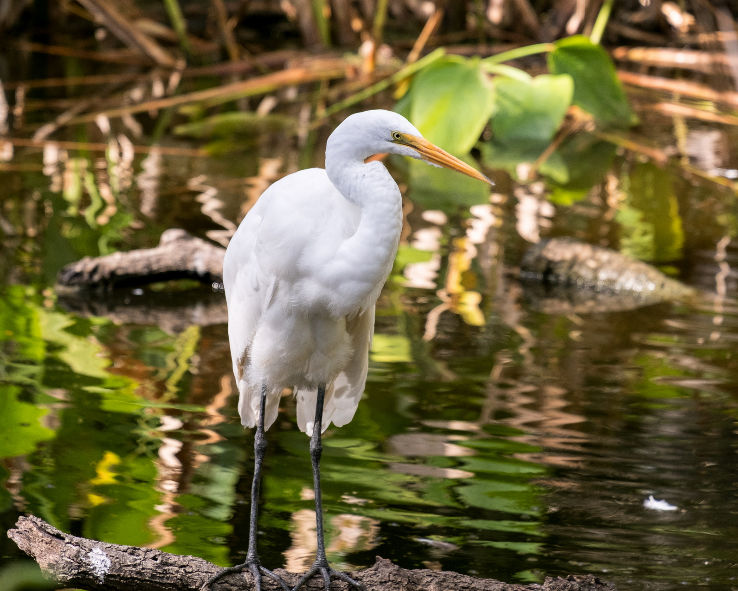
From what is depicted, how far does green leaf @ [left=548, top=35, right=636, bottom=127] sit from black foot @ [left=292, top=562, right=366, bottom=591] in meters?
3.79

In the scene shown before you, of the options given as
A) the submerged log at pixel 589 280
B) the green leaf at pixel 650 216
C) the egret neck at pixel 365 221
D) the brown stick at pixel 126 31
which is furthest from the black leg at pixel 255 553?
the brown stick at pixel 126 31

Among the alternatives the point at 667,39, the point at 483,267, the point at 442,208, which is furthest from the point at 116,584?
the point at 667,39

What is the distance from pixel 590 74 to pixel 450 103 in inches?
39.3

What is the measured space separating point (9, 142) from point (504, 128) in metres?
2.53

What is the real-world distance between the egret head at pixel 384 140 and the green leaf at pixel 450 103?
3.10 m

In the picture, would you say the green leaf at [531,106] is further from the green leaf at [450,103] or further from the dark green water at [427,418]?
the dark green water at [427,418]

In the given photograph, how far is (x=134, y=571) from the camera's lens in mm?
1717

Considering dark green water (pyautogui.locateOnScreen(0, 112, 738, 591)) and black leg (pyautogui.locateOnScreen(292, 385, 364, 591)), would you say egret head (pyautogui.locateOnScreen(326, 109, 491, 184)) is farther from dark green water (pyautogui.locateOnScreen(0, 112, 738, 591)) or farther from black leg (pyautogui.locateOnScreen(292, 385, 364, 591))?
dark green water (pyautogui.locateOnScreen(0, 112, 738, 591))

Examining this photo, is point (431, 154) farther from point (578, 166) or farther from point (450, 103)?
point (578, 166)

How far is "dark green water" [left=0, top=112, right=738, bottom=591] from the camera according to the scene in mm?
2311

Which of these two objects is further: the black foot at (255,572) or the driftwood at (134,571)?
the black foot at (255,572)

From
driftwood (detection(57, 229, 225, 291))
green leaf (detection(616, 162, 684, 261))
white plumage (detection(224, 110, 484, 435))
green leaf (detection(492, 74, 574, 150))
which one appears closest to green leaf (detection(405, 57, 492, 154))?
green leaf (detection(492, 74, 574, 150))

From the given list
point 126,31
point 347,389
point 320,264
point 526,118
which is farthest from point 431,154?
point 126,31

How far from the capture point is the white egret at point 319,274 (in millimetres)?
1768
